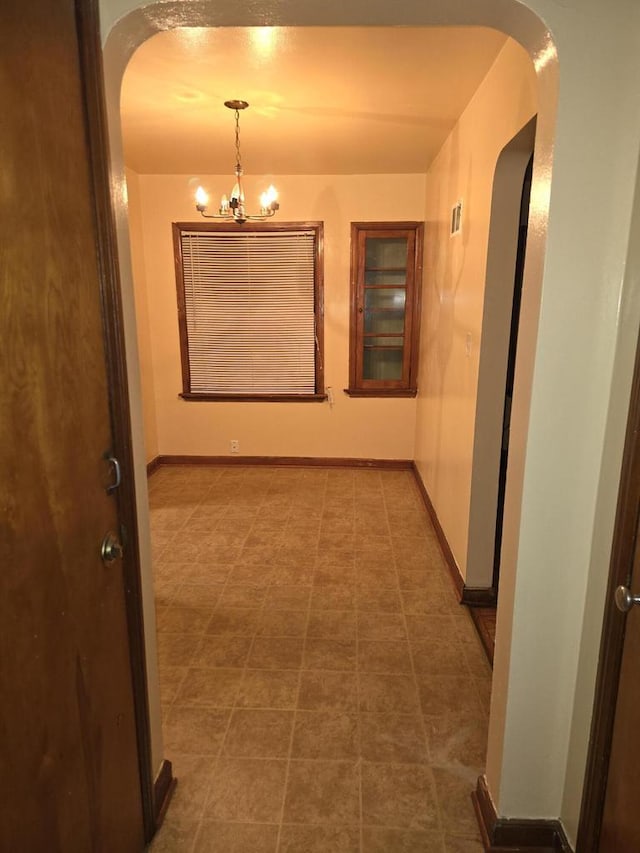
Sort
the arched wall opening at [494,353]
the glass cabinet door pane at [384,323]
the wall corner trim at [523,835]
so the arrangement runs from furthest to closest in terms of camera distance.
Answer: the glass cabinet door pane at [384,323] < the arched wall opening at [494,353] < the wall corner trim at [523,835]

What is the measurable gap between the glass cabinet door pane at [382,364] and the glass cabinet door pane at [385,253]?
2.54 feet

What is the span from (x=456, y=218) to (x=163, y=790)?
10.2 feet

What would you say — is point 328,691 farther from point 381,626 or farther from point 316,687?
point 381,626

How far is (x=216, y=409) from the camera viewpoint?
4.95 meters

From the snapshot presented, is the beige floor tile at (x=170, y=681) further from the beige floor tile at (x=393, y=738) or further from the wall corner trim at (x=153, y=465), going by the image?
the wall corner trim at (x=153, y=465)

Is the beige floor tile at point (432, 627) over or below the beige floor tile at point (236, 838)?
over

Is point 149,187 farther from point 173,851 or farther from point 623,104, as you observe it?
point 173,851

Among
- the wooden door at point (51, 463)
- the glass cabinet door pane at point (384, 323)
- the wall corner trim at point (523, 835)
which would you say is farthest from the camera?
the glass cabinet door pane at point (384, 323)

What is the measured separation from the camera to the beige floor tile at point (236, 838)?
4.88ft

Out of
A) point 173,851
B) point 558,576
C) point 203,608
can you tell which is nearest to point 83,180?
point 558,576

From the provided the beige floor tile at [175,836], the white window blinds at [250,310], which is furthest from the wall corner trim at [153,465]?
the beige floor tile at [175,836]

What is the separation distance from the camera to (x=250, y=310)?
186 inches

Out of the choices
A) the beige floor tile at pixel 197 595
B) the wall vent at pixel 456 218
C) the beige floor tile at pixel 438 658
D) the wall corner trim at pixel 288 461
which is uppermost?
the wall vent at pixel 456 218

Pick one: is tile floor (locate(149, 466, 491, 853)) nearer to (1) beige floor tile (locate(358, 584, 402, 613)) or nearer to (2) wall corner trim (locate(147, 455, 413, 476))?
(1) beige floor tile (locate(358, 584, 402, 613))
